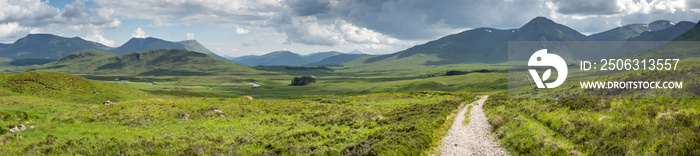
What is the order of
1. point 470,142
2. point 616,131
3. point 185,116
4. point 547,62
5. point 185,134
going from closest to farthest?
point 616,131
point 470,142
point 185,134
point 185,116
point 547,62

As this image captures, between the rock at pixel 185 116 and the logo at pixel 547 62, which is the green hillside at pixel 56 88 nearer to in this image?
the rock at pixel 185 116

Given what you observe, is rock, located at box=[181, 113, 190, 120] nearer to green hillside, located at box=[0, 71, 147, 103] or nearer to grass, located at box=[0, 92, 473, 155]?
grass, located at box=[0, 92, 473, 155]

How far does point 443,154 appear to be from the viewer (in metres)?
20.1

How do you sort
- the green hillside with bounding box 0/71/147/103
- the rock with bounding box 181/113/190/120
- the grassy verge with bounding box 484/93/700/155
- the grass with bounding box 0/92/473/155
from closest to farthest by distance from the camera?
the grassy verge with bounding box 484/93/700/155 → the grass with bounding box 0/92/473/155 → the rock with bounding box 181/113/190/120 → the green hillside with bounding box 0/71/147/103

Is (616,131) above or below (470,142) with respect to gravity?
above

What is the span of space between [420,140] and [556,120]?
443 inches

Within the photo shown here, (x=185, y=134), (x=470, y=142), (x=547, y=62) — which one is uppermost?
(x=547, y=62)

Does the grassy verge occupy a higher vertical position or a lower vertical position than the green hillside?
lower

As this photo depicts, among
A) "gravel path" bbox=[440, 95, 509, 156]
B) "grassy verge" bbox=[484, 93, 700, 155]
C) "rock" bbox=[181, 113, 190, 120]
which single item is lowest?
"gravel path" bbox=[440, 95, 509, 156]

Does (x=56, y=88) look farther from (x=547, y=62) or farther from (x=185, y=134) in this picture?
(x=547, y=62)

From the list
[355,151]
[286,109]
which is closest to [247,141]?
[355,151]

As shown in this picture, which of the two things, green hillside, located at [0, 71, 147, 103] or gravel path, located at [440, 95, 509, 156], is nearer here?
gravel path, located at [440, 95, 509, 156]

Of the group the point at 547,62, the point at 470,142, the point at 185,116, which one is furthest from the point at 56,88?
the point at 547,62

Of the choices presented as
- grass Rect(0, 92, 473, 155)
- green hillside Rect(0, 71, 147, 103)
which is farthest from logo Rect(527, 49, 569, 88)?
green hillside Rect(0, 71, 147, 103)
